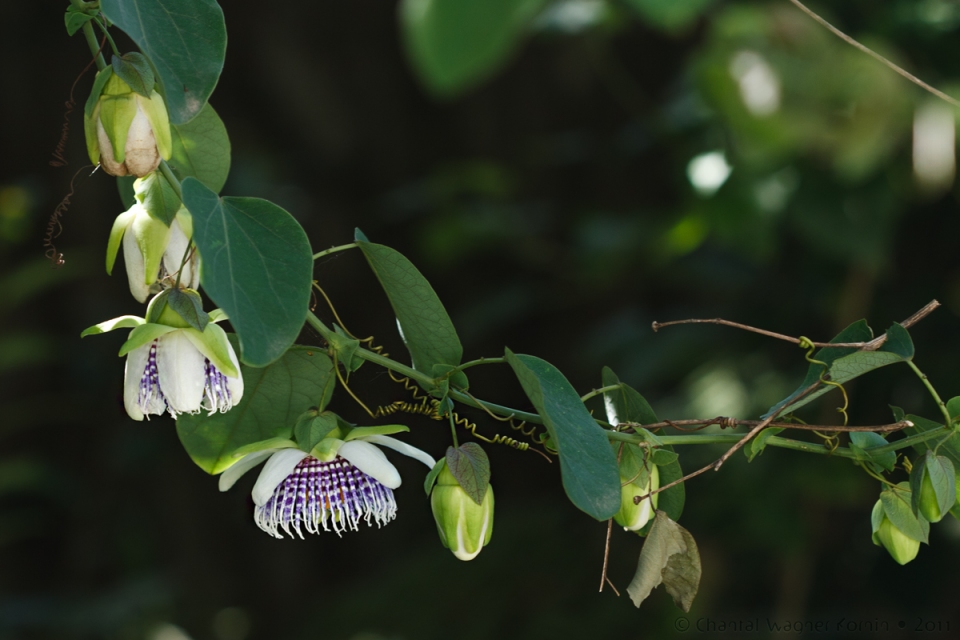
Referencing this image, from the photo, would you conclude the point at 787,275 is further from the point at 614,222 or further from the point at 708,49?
the point at 708,49

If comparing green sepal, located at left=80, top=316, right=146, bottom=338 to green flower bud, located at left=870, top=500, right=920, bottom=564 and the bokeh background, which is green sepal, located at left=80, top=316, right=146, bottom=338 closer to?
the bokeh background

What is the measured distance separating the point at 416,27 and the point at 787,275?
1435 mm

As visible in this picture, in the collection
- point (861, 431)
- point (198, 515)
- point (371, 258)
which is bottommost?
point (198, 515)

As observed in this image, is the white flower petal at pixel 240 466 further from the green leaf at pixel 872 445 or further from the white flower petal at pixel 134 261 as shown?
the green leaf at pixel 872 445

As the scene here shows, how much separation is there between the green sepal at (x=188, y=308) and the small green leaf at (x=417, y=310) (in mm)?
93

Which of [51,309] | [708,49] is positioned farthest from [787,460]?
[51,309]

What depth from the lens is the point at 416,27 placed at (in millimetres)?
373

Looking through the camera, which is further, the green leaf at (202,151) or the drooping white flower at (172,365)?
the green leaf at (202,151)

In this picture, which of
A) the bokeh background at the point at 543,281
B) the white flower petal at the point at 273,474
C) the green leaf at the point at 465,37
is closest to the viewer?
the green leaf at the point at 465,37

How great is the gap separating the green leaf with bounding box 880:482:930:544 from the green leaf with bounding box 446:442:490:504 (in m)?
0.21

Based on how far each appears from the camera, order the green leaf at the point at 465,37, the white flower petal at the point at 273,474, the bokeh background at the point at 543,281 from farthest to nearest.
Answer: the bokeh background at the point at 543,281, the white flower petal at the point at 273,474, the green leaf at the point at 465,37

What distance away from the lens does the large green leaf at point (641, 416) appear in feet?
1.60

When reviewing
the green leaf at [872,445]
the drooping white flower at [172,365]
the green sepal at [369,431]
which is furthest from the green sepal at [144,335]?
the green leaf at [872,445]

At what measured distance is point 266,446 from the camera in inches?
17.1
